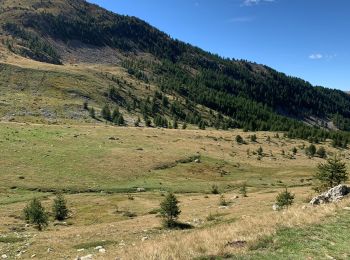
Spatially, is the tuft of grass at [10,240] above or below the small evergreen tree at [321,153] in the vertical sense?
below

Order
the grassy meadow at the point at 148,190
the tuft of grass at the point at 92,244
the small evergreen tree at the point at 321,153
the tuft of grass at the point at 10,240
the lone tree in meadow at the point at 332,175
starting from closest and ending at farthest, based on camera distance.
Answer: the grassy meadow at the point at 148,190
the tuft of grass at the point at 92,244
the tuft of grass at the point at 10,240
the lone tree in meadow at the point at 332,175
the small evergreen tree at the point at 321,153

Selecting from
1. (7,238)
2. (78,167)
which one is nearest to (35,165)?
(78,167)

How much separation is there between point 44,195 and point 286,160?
6892 cm

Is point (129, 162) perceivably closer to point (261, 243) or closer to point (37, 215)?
point (37, 215)

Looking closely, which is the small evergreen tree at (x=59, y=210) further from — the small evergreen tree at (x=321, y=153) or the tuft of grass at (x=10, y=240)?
the small evergreen tree at (x=321, y=153)

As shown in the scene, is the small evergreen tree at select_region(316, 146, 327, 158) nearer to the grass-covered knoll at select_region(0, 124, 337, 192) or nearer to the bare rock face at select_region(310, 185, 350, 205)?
the grass-covered knoll at select_region(0, 124, 337, 192)

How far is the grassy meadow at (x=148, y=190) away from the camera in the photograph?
68.1 ft

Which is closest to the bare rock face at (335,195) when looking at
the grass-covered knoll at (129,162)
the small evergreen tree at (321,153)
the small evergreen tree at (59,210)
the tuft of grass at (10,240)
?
the tuft of grass at (10,240)

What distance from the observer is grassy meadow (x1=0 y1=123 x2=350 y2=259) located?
68.1ft

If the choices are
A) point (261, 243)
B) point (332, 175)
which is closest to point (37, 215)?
point (261, 243)

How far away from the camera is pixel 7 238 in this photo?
3288 centimetres

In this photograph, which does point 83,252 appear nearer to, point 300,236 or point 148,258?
point 148,258

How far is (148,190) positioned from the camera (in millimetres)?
70188

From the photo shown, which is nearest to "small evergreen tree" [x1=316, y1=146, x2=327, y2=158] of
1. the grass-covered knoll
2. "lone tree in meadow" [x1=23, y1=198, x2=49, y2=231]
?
the grass-covered knoll
